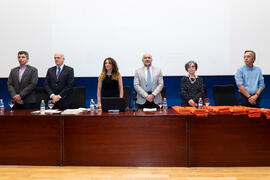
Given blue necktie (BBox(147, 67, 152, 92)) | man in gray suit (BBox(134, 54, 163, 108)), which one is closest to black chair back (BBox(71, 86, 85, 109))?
man in gray suit (BBox(134, 54, 163, 108))

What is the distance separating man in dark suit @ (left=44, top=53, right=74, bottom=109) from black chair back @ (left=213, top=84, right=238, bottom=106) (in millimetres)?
2225

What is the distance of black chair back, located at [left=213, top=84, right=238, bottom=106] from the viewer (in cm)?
383

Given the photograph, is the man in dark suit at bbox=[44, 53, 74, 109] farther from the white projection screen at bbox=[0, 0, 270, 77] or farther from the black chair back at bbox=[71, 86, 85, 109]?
the white projection screen at bbox=[0, 0, 270, 77]

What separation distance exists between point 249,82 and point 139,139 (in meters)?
1.78

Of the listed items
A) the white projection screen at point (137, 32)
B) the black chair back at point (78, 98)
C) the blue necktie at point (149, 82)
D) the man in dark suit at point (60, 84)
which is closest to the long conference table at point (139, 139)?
the man in dark suit at point (60, 84)

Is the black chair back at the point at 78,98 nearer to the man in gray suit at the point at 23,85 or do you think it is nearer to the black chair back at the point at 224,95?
the man in gray suit at the point at 23,85

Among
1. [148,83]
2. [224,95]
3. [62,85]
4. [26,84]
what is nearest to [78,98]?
[62,85]

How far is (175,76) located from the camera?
4.41 m

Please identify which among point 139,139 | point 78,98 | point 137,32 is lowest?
point 139,139

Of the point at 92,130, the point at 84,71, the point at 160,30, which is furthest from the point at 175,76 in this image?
the point at 92,130

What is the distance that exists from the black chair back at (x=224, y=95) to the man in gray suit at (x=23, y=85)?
2.72 meters

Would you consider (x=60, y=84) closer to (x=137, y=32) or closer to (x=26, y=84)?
(x=26, y=84)

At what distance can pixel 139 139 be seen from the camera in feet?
8.24

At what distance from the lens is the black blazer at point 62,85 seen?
3.31m
